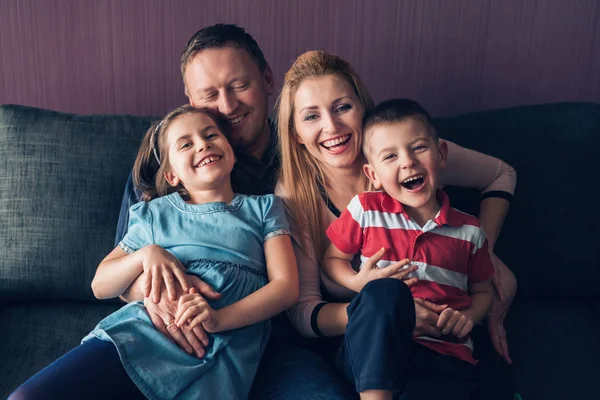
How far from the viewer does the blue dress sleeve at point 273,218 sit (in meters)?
1.44

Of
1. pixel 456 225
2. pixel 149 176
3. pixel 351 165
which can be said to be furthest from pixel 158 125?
pixel 456 225

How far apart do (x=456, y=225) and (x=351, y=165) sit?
33 centimetres

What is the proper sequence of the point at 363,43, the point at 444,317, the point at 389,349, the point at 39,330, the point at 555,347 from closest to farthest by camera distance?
the point at 389,349
the point at 444,317
the point at 555,347
the point at 39,330
the point at 363,43

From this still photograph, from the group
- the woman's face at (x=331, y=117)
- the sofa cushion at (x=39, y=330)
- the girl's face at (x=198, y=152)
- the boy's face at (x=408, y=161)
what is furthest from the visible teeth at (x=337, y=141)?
the sofa cushion at (x=39, y=330)

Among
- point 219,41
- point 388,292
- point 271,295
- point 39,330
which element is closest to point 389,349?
point 388,292

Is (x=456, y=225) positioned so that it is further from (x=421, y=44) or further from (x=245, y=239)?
(x=421, y=44)

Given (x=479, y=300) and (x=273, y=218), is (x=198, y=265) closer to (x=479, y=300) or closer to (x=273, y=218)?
(x=273, y=218)

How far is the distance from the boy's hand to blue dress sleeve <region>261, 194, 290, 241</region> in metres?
0.43

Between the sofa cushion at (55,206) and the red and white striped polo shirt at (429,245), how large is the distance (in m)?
0.72

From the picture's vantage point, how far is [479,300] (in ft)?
4.58

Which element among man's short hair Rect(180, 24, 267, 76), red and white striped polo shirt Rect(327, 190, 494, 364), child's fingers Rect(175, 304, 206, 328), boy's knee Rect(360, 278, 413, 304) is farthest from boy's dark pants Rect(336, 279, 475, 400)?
man's short hair Rect(180, 24, 267, 76)

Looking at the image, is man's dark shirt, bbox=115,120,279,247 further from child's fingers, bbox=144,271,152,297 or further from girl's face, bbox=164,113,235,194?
child's fingers, bbox=144,271,152,297

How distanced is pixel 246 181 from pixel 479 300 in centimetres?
68

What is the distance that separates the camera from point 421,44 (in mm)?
1980
